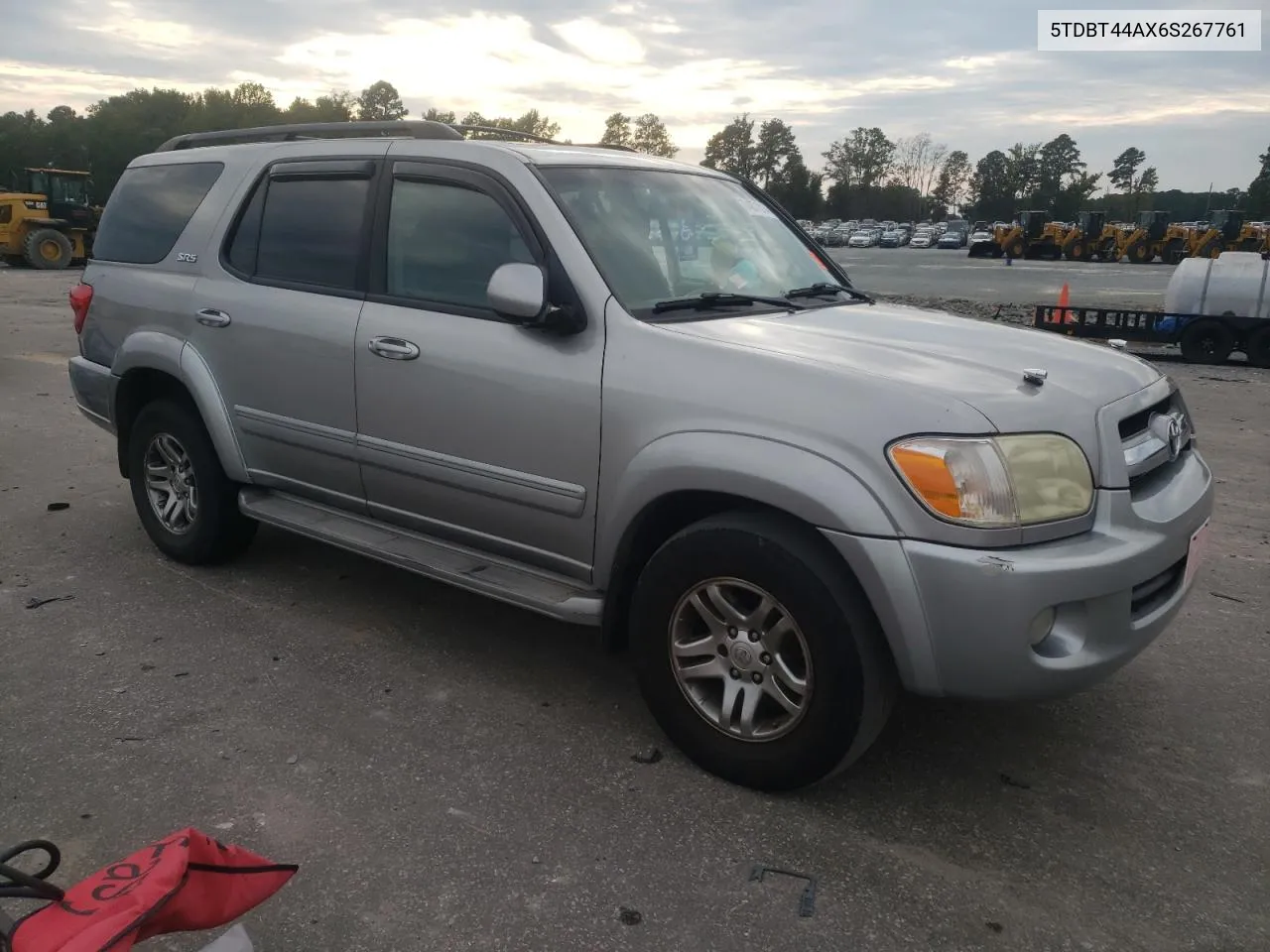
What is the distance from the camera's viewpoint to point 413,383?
3.62 m

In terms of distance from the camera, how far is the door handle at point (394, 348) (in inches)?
142

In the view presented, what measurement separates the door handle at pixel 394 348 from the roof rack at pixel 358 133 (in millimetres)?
849

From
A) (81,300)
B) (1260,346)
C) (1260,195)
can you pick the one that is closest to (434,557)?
(81,300)

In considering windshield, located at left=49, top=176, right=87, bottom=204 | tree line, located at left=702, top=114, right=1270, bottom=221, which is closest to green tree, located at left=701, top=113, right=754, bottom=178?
tree line, located at left=702, top=114, right=1270, bottom=221

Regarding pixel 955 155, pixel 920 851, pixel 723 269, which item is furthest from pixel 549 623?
pixel 955 155

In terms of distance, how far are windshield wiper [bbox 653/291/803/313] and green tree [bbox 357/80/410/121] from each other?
109 metres

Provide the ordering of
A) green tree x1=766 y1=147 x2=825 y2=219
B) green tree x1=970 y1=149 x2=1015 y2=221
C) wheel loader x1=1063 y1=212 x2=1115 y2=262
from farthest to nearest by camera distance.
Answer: green tree x1=766 y1=147 x2=825 y2=219, green tree x1=970 y1=149 x2=1015 y2=221, wheel loader x1=1063 y1=212 x2=1115 y2=262

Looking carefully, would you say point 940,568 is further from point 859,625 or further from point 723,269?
point 723,269

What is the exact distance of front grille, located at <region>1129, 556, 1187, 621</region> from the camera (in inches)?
109

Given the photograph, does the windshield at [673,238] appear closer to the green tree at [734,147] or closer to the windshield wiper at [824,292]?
the windshield wiper at [824,292]

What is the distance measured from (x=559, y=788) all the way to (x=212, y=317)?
2569mm

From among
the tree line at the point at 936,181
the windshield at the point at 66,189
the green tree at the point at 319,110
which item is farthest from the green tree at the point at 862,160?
the windshield at the point at 66,189

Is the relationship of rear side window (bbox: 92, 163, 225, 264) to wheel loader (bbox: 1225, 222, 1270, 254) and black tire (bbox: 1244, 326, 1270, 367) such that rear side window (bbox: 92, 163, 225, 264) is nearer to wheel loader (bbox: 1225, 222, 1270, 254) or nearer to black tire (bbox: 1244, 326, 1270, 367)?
black tire (bbox: 1244, 326, 1270, 367)

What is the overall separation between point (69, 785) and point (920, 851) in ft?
7.95
